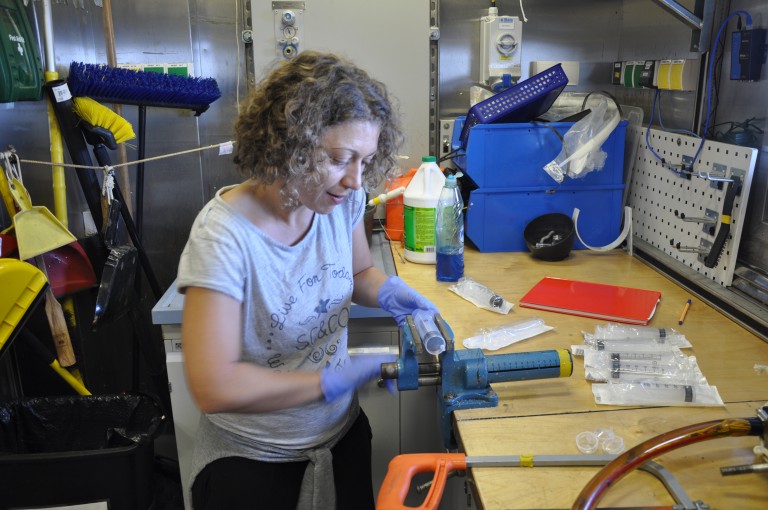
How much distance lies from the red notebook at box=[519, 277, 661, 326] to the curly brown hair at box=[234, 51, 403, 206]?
67cm

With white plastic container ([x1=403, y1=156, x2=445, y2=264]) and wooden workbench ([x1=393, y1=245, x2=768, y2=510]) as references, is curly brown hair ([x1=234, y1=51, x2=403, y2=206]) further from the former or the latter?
white plastic container ([x1=403, y1=156, x2=445, y2=264])

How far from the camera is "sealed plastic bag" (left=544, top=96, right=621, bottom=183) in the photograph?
6.14 feet

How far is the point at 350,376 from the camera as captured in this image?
1.14 meters

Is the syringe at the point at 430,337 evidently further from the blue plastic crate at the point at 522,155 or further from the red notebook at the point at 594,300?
the blue plastic crate at the point at 522,155

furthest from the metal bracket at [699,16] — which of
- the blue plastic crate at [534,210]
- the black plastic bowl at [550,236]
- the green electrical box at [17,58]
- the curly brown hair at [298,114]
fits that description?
the green electrical box at [17,58]

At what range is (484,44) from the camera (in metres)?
2.24

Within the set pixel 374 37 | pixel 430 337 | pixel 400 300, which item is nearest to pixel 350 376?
pixel 430 337

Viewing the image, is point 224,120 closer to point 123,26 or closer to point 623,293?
point 123,26

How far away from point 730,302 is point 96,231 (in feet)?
6.03

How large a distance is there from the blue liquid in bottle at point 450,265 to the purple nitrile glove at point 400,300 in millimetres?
319

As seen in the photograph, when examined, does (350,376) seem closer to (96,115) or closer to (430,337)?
(430,337)

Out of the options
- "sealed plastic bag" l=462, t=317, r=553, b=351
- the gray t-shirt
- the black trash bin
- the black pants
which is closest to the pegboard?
"sealed plastic bag" l=462, t=317, r=553, b=351

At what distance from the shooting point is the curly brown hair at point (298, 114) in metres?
1.04

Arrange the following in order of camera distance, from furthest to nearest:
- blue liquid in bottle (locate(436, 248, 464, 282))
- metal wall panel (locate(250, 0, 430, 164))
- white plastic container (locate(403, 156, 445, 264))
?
metal wall panel (locate(250, 0, 430, 164)) → white plastic container (locate(403, 156, 445, 264)) → blue liquid in bottle (locate(436, 248, 464, 282))
